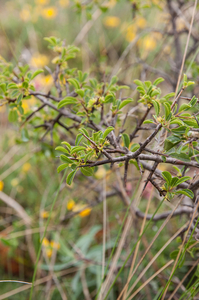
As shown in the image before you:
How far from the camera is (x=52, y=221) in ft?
5.28

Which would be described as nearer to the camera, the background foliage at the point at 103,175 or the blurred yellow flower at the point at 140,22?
the background foliage at the point at 103,175

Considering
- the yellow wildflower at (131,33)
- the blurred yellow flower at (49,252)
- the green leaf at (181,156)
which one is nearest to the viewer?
the green leaf at (181,156)

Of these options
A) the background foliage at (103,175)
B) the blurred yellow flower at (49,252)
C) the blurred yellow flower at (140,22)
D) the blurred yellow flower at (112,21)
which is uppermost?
the blurred yellow flower at (112,21)

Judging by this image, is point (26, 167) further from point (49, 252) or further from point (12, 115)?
point (12, 115)

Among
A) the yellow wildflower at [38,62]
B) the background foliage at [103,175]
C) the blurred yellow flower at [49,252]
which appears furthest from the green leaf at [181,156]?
the yellow wildflower at [38,62]

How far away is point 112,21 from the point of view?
126 inches

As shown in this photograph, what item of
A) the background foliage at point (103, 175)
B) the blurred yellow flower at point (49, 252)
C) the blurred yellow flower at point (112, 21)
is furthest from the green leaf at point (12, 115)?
the blurred yellow flower at point (112, 21)

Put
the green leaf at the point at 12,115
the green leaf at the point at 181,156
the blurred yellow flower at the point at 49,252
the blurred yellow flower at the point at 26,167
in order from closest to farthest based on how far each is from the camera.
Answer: the green leaf at the point at 181,156 < the green leaf at the point at 12,115 < the blurred yellow flower at the point at 49,252 < the blurred yellow flower at the point at 26,167

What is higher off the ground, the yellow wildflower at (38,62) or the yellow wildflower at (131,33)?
the yellow wildflower at (131,33)

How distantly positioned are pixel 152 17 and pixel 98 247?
89.2 inches

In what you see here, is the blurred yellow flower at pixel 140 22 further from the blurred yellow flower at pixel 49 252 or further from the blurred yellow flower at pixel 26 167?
the blurred yellow flower at pixel 49 252

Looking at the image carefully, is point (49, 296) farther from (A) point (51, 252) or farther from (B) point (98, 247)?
(B) point (98, 247)

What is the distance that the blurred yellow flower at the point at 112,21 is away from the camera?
321 centimetres

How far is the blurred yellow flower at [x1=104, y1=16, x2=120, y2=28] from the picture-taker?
10.5 feet
